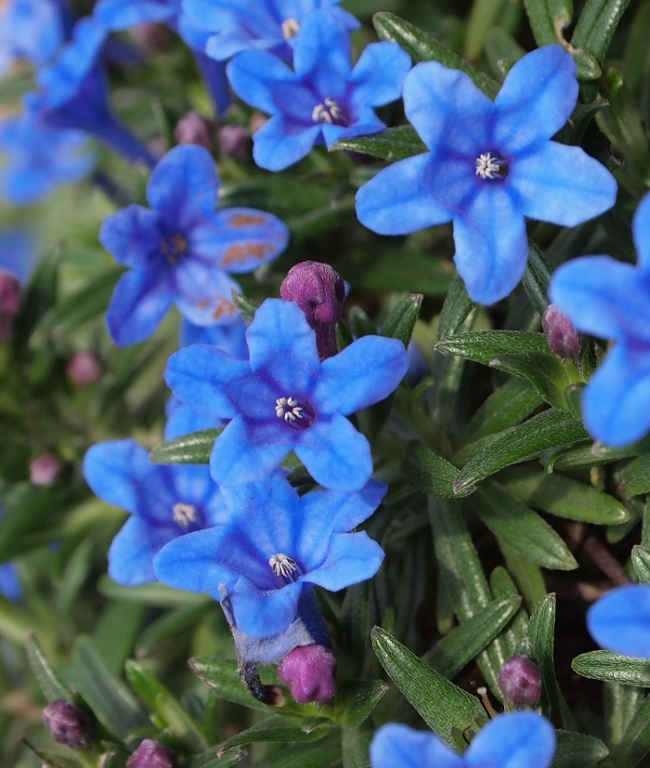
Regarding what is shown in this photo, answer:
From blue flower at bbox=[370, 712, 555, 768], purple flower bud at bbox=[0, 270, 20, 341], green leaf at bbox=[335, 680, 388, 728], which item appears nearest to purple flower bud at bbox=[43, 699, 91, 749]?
green leaf at bbox=[335, 680, 388, 728]

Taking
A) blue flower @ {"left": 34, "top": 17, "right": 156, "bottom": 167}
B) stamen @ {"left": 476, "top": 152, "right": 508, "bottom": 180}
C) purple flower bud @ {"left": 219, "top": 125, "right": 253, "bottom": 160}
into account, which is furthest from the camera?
blue flower @ {"left": 34, "top": 17, "right": 156, "bottom": 167}

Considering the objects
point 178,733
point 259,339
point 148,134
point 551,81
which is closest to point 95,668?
point 178,733

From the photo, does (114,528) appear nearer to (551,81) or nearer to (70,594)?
(70,594)

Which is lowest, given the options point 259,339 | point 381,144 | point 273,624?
point 273,624

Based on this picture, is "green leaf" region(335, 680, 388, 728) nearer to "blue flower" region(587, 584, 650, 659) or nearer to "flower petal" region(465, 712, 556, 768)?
"flower petal" region(465, 712, 556, 768)

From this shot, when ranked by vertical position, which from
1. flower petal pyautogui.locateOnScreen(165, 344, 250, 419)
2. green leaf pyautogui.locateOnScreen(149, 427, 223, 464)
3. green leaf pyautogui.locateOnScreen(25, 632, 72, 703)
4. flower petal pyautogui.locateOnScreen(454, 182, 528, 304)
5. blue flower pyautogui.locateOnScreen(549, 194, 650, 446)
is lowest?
green leaf pyautogui.locateOnScreen(25, 632, 72, 703)

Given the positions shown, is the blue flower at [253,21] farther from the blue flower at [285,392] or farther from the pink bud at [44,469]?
the pink bud at [44,469]

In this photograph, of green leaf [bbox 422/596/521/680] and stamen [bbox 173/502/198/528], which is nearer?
green leaf [bbox 422/596/521/680]
